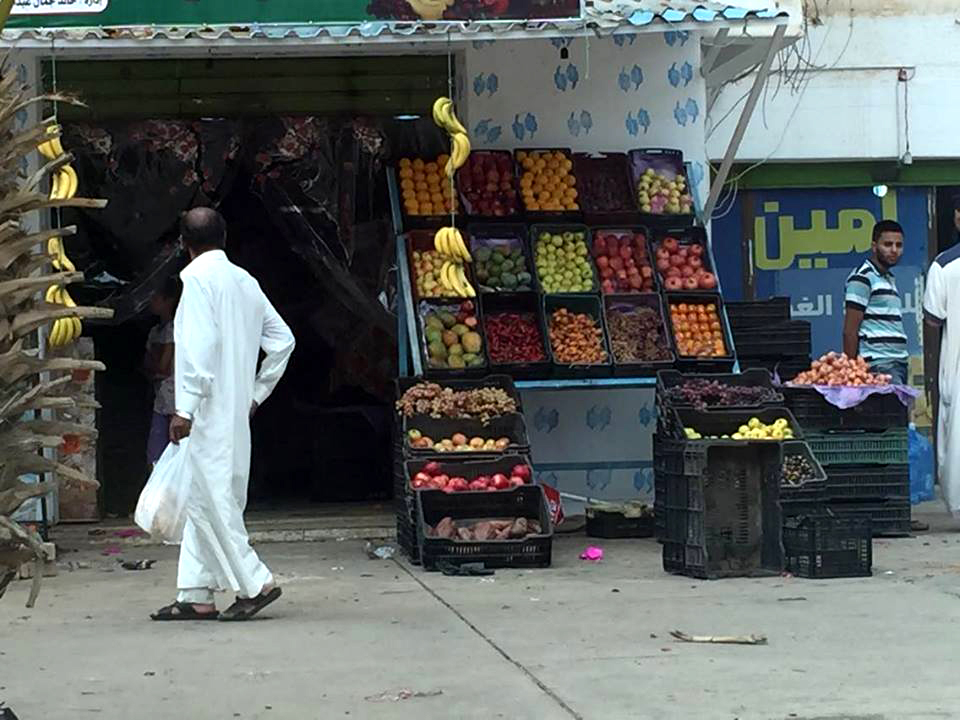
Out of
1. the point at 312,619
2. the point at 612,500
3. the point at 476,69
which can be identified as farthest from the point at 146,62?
the point at 312,619

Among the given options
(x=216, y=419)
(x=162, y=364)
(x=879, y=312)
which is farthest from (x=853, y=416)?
(x=162, y=364)

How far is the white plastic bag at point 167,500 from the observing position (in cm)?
772

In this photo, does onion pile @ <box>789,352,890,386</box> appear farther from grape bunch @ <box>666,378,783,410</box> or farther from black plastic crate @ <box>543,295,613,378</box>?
black plastic crate @ <box>543,295,613,378</box>

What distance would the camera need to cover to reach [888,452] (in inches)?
407

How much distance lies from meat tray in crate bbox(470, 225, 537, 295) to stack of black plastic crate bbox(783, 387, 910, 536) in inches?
74.5

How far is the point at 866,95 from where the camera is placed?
47.5 ft

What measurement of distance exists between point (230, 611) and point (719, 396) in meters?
3.45

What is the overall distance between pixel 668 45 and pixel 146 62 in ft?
12.2

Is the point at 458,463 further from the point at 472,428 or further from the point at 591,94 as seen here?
the point at 591,94

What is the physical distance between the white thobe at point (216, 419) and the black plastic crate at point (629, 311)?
3352 millimetres

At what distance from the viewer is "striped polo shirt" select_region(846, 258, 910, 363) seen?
10.8 m

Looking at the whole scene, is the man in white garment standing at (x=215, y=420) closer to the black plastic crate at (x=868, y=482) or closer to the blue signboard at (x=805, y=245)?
the black plastic crate at (x=868, y=482)

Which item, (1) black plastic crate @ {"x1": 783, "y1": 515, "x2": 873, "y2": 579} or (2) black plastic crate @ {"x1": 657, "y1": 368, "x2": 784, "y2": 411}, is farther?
(2) black plastic crate @ {"x1": 657, "y1": 368, "x2": 784, "y2": 411}

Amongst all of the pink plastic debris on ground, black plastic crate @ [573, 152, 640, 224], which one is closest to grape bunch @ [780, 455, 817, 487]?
the pink plastic debris on ground
